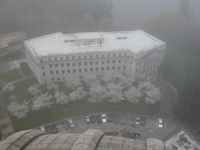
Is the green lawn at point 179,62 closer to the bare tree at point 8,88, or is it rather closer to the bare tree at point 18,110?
A: the bare tree at point 18,110

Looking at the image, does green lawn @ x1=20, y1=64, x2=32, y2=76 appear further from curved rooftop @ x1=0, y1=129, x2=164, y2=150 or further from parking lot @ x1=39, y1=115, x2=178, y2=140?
curved rooftop @ x1=0, y1=129, x2=164, y2=150

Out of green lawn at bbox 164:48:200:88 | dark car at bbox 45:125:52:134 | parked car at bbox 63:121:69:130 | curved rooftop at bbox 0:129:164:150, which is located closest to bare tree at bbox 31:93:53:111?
dark car at bbox 45:125:52:134

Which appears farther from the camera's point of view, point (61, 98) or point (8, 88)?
point (8, 88)

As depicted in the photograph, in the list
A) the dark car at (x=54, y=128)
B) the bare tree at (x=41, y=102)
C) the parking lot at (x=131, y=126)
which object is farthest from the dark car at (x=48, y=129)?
the bare tree at (x=41, y=102)

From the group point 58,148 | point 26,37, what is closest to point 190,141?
point 58,148

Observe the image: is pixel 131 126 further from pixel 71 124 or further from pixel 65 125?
pixel 65 125

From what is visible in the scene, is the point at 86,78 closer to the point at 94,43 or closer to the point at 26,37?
the point at 94,43

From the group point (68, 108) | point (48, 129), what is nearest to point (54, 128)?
point (48, 129)
